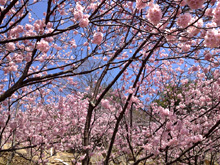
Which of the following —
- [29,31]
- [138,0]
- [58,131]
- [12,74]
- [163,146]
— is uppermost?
[29,31]

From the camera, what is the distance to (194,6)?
1.79 metres

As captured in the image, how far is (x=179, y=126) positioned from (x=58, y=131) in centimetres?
379

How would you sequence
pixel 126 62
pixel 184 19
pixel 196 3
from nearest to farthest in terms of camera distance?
pixel 196 3 < pixel 184 19 < pixel 126 62

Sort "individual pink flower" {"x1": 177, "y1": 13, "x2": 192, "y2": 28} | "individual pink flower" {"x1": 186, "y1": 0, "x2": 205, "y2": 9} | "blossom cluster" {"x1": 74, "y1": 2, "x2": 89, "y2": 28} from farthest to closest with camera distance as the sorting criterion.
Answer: "blossom cluster" {"x1": 74, "y1": 2, "x2": 89, "y2": 28}, "individual pink flower" {"x1": 177, "y1": 13, "x2": 192, "y2": 28}, "individual pink flower" {"x1": 186, "y1": 0, "x2": 205, "y2": 9}

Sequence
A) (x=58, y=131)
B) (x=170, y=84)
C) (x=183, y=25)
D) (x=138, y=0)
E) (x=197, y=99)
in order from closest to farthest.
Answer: (x=183, y=25) → (x=138, y=0) → (x=58, y=131) → (x=197, y=99) → (x=170, y=84)

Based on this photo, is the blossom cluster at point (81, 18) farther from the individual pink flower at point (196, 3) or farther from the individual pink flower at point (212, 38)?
the individual pink flower at point (212, 38)

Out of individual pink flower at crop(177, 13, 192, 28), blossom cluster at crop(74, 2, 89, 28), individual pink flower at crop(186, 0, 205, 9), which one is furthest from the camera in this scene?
blossom cluster at crop(74, 2, 89, 28)

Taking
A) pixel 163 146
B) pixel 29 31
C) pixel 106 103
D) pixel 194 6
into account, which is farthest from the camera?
pixel 106 103

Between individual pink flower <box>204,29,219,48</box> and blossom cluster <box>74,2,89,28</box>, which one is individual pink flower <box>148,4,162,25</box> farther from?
blossom cluster <box>74,2,89,28</box>

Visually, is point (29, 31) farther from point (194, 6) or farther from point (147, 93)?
point (147, 93)

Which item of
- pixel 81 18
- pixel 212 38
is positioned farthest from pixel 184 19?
pixel 81 18

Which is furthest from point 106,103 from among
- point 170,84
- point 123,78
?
point 170,84

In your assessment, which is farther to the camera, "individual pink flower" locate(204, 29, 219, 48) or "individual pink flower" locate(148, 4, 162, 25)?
"individual pink flower" locate(148, 4, 162, 25)

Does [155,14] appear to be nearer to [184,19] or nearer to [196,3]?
[184,19]
